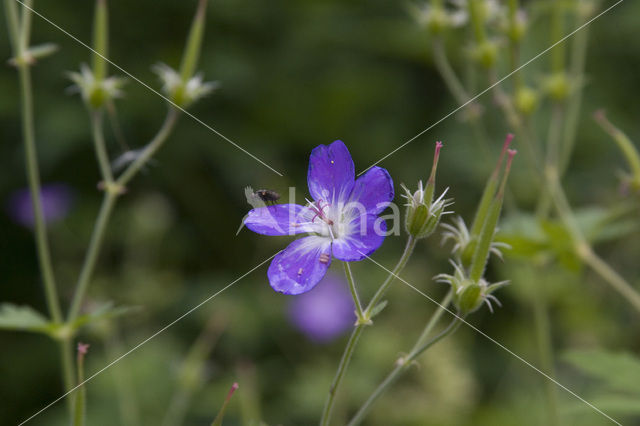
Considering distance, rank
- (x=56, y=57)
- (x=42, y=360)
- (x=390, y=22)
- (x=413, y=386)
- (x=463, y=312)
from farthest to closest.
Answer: (x=390, y=22) < (x=56, y=57) < (x=42, y=360) < (x=413, y=386) < (x=463, y=312)

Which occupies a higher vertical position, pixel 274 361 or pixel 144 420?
pixel 274 361

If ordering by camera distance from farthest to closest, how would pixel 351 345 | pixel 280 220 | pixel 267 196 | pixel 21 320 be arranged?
pixel 21 320 → pixel 267 196 → pixel 280 220 → pixel 351 345

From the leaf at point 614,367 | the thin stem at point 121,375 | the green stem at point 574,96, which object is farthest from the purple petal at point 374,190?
the thin stem at point 121,375

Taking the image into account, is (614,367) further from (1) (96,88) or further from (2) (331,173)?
(1) (96,88)

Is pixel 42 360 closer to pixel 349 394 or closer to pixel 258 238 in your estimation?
pixel 258 238

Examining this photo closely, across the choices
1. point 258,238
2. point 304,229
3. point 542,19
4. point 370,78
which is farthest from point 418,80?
point 304,229

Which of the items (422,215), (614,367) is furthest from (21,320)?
(614,367)
